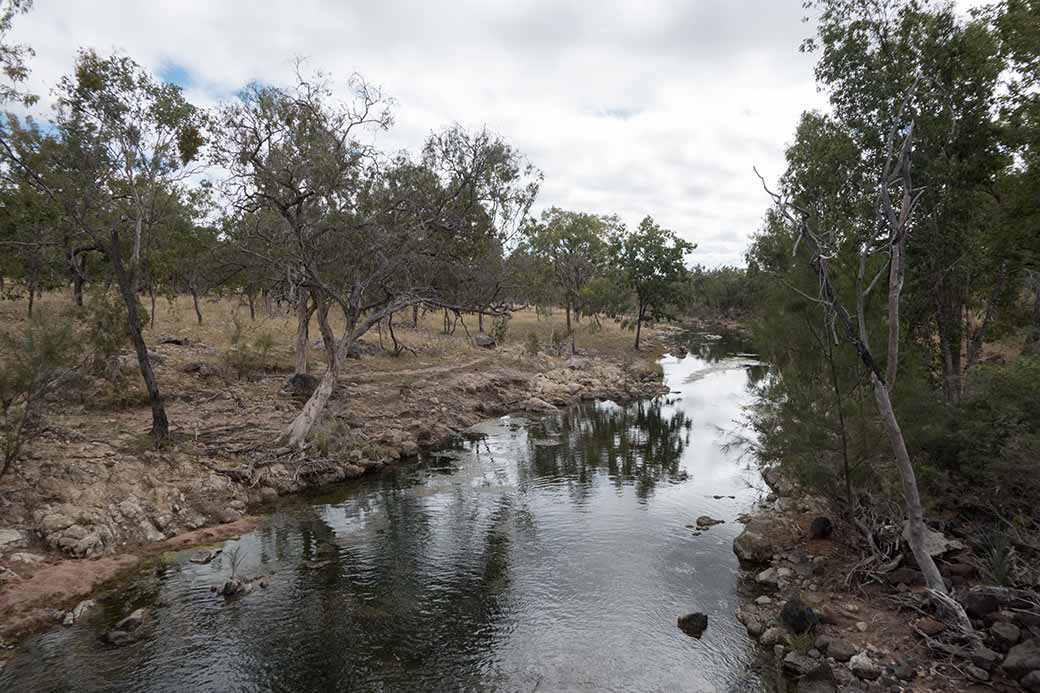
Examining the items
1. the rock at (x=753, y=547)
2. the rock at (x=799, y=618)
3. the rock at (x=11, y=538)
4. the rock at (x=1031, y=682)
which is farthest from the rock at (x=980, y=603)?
the rock at (x=11, y=538)

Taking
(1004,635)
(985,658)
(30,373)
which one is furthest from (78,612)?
(1004,635)

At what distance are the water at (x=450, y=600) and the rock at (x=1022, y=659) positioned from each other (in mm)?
3580

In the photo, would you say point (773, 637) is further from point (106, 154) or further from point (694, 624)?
point (106, 154)

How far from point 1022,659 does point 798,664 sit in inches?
121

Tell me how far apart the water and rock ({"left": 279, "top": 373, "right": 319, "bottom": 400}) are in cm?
760

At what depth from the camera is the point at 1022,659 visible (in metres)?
8.52

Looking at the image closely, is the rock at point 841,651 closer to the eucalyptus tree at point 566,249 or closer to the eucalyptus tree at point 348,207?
the eucalyptus tree at point 348,207

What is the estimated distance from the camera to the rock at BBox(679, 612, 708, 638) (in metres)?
11.4

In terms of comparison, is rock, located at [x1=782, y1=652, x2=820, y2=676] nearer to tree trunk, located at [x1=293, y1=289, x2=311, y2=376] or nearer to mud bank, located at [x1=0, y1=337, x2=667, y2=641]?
mud bank, located at [x1=0, y1=337, x2=667, y2=641]

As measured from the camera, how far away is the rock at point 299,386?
26594 millimetres

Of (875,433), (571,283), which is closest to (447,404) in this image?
(875,433)

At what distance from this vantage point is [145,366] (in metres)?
18.4

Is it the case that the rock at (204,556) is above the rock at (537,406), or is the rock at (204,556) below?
below

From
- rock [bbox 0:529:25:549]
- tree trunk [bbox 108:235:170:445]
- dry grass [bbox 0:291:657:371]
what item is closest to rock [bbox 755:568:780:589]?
rock [bbox 0:529:25:549]
